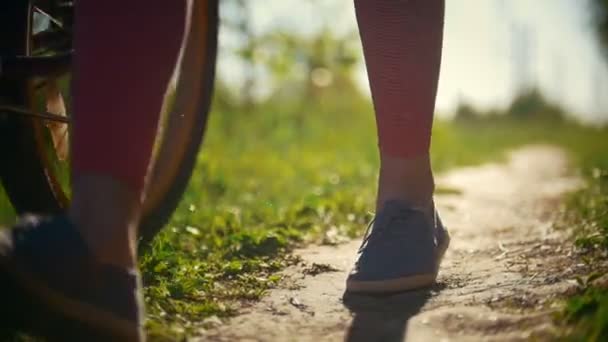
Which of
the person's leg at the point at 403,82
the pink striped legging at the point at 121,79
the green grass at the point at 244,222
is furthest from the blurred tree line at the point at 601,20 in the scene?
the pink striped legging at the point at 121,79

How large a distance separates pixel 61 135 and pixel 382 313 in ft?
2.89

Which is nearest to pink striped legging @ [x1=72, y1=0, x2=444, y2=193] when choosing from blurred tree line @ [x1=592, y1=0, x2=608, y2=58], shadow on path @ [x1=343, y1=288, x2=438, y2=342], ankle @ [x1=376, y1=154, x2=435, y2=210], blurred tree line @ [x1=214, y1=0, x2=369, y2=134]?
shadow on path @ [x1=343, y1=288, x2=438, y2=342]

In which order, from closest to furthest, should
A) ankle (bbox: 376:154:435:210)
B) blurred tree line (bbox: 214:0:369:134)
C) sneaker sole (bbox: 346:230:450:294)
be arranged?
sneaker sole (bbox: 346:230:450:294) → ankle (bbox: 376:154:435:210) → blurred tree line (bbox: 214:0:369:134)

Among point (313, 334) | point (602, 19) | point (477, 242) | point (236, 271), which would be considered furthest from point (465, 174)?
point (602, 19)

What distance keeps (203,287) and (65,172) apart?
437mm

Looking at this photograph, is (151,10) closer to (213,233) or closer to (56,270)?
(56,270)

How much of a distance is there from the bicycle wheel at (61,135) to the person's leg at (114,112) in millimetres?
323

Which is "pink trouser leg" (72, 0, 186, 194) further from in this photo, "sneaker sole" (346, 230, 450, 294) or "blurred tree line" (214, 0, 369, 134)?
"blurred tree line" (214, 0, 369, 134)

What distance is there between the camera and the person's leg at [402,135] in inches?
55.9

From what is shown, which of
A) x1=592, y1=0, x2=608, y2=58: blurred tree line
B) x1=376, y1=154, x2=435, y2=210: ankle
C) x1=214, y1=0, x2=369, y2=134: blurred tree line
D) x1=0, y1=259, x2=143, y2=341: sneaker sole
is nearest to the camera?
x1=0, y1=259, x2=143, y2=341: sneaker sole

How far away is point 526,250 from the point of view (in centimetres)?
183

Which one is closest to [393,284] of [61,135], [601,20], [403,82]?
[403,82]

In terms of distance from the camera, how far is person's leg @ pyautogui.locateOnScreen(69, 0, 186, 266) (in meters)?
1.04

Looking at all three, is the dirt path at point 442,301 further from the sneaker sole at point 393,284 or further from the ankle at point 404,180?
the ankle at point 404,180
